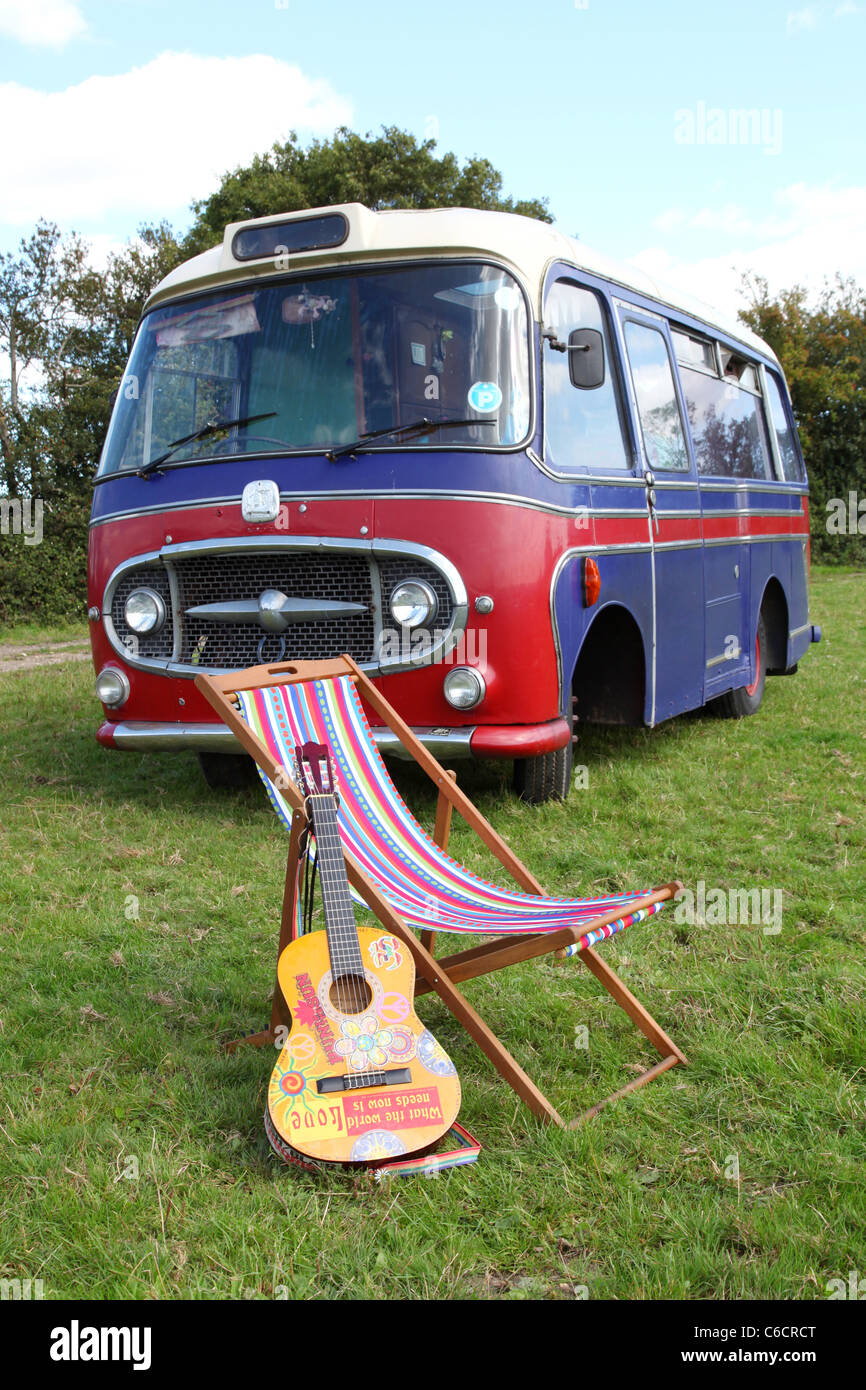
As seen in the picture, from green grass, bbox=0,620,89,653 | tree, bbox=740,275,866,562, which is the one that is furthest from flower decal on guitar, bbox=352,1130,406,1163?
tree, bbox=740,275,866,562

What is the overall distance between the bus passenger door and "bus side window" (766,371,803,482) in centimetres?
260

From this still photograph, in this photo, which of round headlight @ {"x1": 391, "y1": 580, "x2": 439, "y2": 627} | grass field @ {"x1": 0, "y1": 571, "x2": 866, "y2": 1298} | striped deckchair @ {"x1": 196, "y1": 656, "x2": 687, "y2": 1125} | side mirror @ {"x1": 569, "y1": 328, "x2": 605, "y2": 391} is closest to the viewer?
grass field @ {"x1": 0, "y1": 571, "x2": 866, "y2": 1298}

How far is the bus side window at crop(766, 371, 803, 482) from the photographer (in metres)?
9.38

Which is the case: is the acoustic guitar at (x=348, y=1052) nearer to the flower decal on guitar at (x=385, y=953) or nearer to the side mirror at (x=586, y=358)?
the flower decal on guitar at (x=385, y=953)

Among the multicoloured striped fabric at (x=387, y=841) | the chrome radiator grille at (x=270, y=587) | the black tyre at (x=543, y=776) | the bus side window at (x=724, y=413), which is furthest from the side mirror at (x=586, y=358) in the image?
the multicoloured striped fabric at (x=387, y=841)

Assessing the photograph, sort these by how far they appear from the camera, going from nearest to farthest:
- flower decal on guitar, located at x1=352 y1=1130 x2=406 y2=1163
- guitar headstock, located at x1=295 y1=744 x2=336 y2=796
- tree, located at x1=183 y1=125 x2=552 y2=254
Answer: flower decal on guitar, located at x1=352 y1=1130 x2=406 y2=1163, guitar headstock, located at x1=295 y1=744 x2=336 y2=796, tree, located at x1=183 y1=125 x2=552 y2=254

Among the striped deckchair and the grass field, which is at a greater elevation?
the striped deckchair

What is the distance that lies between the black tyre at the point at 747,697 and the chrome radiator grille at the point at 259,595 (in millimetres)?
3843

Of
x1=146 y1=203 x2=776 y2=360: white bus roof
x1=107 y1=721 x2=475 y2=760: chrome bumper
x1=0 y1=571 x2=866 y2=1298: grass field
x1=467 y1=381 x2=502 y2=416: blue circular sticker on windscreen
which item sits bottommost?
x1=0 y1=571 x2=866 y2=1298: grass field

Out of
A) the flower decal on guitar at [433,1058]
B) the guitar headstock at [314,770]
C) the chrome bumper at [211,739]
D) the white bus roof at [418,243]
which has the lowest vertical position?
the flower decal on guitar at [433,1058]

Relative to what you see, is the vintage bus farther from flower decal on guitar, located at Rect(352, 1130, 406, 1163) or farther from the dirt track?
the dirt track

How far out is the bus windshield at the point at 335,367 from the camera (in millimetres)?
5207
